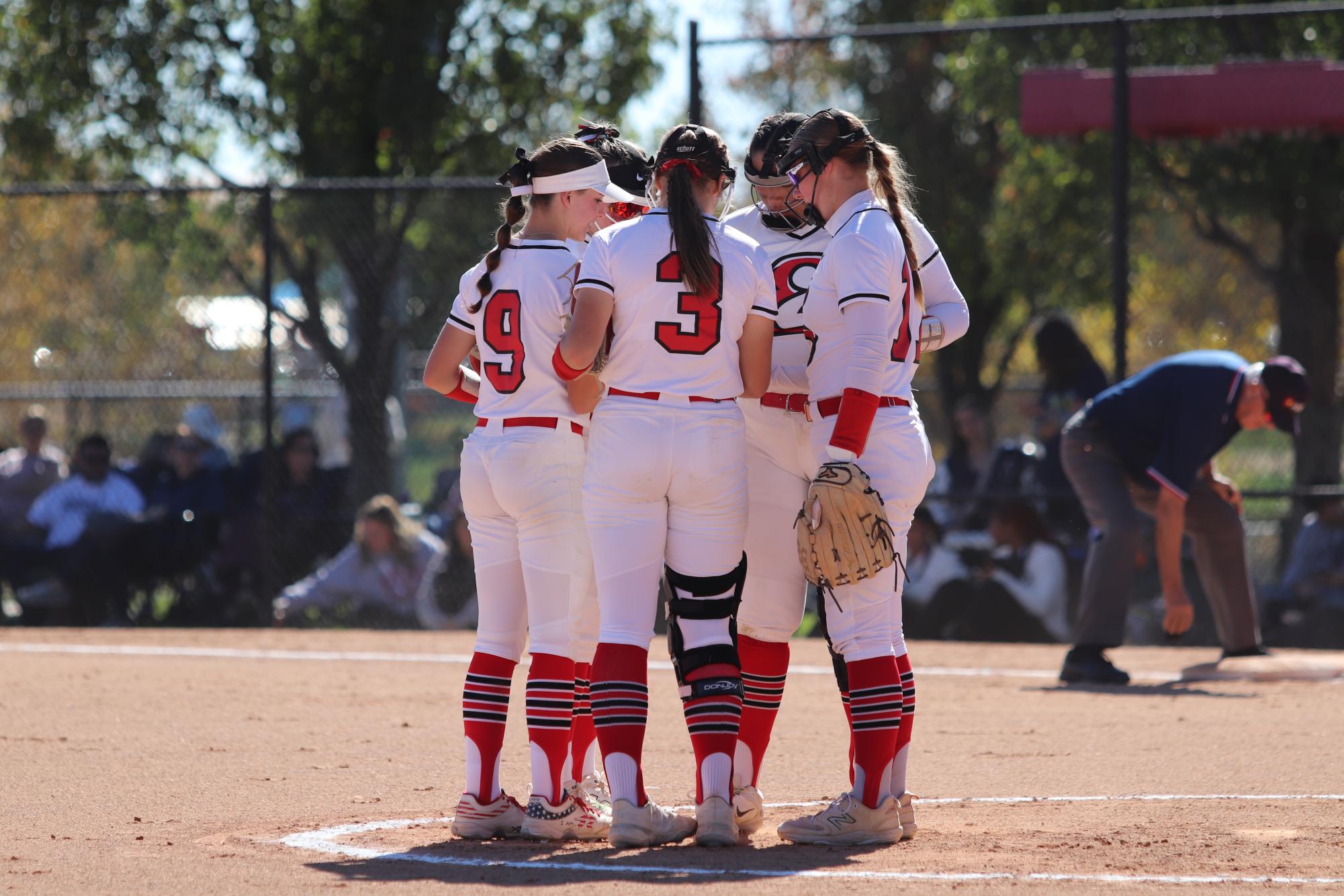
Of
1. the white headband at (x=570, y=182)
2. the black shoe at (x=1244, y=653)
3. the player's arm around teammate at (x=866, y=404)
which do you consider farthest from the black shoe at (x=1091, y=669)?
the white headband at (x=570, y=182)

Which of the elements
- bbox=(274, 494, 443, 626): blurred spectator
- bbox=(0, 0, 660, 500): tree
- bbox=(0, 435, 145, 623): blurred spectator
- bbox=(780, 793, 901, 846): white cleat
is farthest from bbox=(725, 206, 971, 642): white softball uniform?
bbox=(0, 0, 660, 500): tree

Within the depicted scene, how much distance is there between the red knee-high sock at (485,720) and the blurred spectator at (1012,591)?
5639mm

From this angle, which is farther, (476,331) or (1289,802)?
(1289,802)

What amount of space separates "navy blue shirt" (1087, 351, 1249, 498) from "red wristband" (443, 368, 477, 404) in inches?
152

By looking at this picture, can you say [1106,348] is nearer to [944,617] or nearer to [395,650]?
[944,617]

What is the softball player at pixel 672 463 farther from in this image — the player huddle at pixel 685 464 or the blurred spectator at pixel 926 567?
the blurred spectator at pixel 926 567

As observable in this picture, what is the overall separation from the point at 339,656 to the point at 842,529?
5660mm

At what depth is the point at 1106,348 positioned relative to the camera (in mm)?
10594

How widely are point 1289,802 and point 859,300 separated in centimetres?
209

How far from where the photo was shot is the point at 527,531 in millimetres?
4672

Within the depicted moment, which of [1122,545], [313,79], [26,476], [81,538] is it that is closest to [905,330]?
[1122,545]

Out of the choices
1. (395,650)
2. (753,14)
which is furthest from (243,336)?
(753,14)

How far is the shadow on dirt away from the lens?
411cm

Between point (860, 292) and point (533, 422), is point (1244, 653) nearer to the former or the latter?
point (860, 292)
